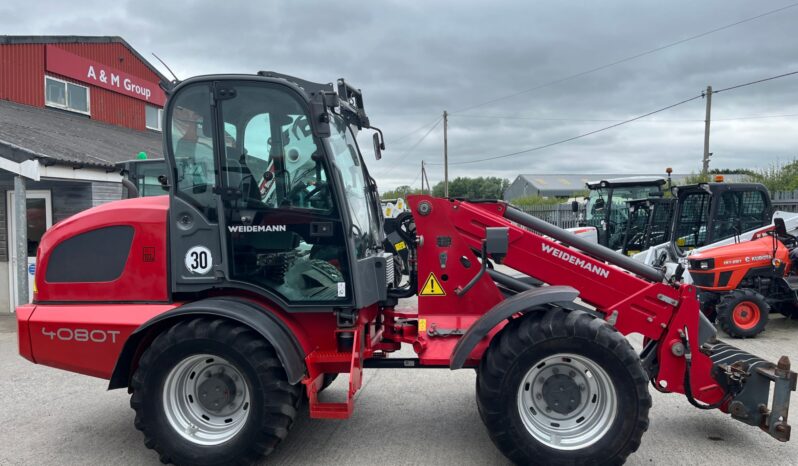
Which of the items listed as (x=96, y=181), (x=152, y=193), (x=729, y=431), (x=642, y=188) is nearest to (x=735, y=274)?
(x=729, y=431)

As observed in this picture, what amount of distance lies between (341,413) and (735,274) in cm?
672

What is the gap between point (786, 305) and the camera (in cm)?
885

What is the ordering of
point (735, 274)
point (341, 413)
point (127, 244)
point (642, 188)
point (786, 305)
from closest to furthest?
point (341, 413) → point (127, 244) → point (735, 274) → point (786, 305) → point (642, 188)

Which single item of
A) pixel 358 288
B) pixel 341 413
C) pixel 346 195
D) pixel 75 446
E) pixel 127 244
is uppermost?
pixel 346 195

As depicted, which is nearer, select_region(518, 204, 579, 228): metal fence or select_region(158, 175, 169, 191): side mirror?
select_region(158, 175, 169, 191): side mirror

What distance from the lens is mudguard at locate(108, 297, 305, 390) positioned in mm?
3789

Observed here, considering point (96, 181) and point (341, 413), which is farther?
point (96, 181)

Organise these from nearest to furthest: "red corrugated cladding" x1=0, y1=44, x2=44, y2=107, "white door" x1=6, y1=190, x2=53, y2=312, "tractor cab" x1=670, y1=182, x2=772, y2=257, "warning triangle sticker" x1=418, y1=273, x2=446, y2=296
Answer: "warning triangle sticker" x1=418, y1=273, x2=446, y2=296
"tractor cab" x1=670, y1=182, x2=772, y2=257
"white door" x1=6, y1=190, x2=53, y2=312
"red corrugated cladding" x1=0, y1=44, x2=44, y2=107

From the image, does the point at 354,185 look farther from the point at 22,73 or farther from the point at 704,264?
the point at 22,73

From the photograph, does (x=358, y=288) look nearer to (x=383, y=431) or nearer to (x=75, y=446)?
(x=383, y=431)

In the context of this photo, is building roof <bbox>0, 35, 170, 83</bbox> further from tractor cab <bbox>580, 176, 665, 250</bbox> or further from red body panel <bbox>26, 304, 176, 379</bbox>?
red body panel <bbox>26, 304, 176, 379</bbox>

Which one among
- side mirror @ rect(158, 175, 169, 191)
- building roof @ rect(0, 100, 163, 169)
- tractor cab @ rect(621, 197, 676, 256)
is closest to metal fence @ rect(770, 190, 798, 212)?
tractor cab @ rect(621, 197, 676, 256)

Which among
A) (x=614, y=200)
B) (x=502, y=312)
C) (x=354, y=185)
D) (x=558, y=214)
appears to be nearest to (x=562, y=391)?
(x=502, y=312)

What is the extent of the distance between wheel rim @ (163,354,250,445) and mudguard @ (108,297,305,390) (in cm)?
35
